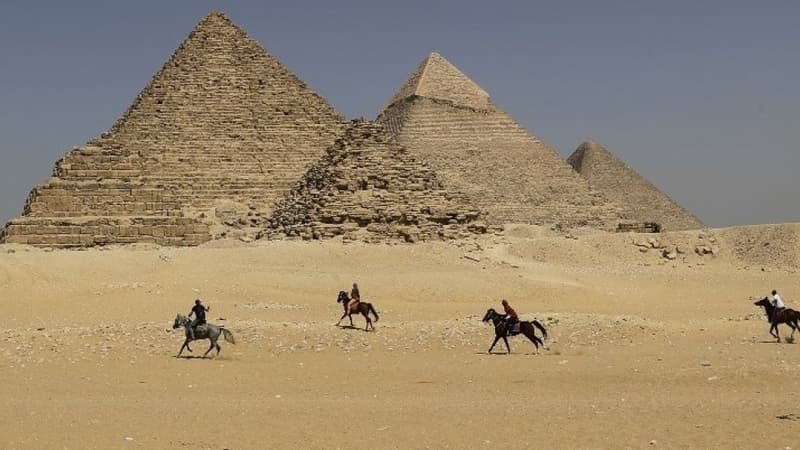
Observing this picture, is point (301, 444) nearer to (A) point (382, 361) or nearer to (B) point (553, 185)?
(A) point (382, 361)

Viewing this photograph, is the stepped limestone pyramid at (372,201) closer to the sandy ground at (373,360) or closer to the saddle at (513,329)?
the sandy ground at (373,360)

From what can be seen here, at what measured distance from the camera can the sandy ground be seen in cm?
788

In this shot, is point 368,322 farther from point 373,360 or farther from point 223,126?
point 223,126

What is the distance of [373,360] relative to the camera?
11828 mm

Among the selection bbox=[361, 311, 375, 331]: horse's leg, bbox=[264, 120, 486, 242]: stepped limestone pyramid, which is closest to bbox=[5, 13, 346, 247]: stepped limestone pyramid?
bbox=[264, 120, 486, 242]: stepped limestone pyramid

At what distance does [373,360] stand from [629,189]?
183 feet

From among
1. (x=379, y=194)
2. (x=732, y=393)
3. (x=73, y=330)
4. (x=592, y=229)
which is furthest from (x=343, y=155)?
(x=592, y=229)

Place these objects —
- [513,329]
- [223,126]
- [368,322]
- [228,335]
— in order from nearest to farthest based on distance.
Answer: [513,329]
[228,335]
[368,322]
[223,126]

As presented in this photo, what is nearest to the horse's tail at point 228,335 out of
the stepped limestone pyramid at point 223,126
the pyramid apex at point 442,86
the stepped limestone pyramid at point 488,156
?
the stepped limestone pyramid at point 223,126

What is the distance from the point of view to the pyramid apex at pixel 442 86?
57.3 m

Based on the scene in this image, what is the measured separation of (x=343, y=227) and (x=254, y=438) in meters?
18.9

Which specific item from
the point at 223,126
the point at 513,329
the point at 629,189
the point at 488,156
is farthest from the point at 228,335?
the point at 629,189

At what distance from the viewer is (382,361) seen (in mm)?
11750

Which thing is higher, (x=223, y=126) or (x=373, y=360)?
(x=223, y=126)
